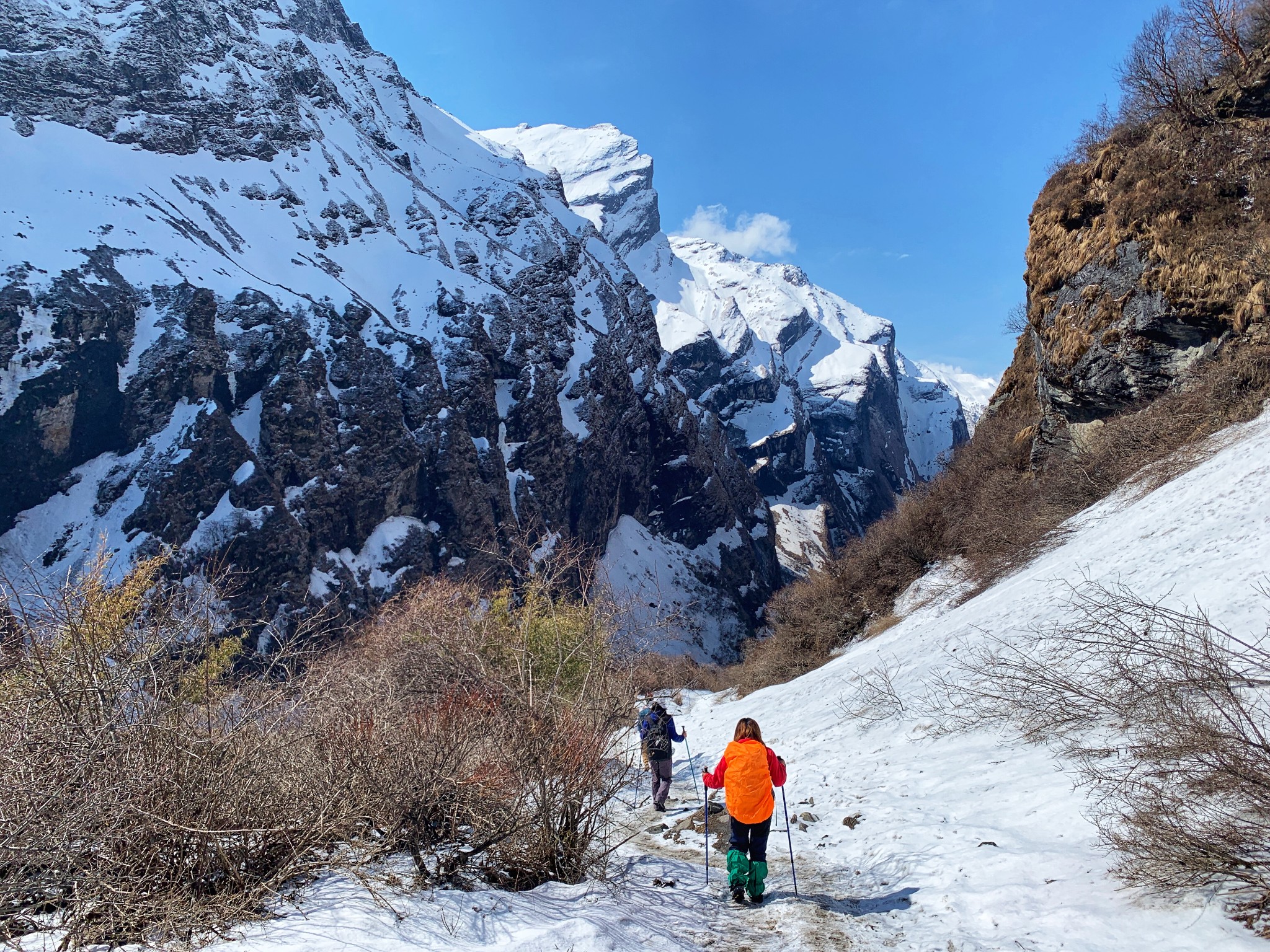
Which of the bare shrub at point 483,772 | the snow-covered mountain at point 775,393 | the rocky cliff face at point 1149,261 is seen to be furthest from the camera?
the snow-covered mountain at point 775,393

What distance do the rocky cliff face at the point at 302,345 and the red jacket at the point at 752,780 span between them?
64.9 ft

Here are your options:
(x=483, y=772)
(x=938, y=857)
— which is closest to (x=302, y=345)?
(x=483, y=772)

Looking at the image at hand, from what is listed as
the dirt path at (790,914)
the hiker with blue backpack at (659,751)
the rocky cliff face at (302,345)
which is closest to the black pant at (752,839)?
the dirt path at (790,914)

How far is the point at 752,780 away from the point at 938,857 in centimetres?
165

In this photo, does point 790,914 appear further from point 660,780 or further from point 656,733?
point 660,780

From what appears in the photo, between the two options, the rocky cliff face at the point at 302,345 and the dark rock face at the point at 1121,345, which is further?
the rocky cliff face at the point at 302,345

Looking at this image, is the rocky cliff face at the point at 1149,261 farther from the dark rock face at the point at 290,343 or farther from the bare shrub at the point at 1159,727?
the dark rock face at the point at 290,343

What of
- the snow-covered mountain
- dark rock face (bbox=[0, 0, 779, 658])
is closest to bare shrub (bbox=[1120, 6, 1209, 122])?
dark rock face (bbox=[0, 0, 779, 658])

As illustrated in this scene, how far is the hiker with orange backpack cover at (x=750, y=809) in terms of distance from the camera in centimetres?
530

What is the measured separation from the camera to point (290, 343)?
5506 cm

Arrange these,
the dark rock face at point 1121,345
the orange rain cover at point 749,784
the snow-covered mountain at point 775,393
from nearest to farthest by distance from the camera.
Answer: the orange rain cover at point 749,784 < the dark rock face at point 1121,345 < the snow-covered mountain at point 775,393

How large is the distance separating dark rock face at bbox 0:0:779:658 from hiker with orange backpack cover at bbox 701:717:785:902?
24.4 metres

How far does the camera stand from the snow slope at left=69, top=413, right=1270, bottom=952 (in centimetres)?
379

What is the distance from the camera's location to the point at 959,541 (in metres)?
18.5
